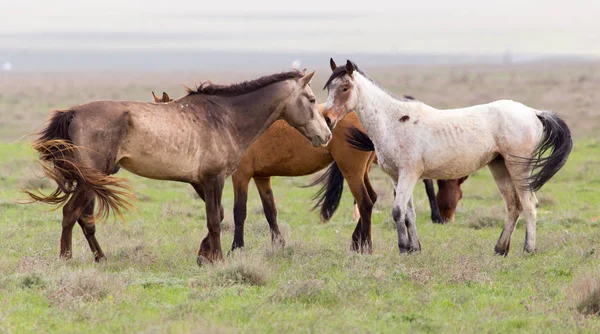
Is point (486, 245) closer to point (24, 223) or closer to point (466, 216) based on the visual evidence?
point (466, 216)

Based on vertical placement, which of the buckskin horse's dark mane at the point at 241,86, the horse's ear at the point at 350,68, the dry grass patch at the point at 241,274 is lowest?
the dry grass patch at the point at 241,274

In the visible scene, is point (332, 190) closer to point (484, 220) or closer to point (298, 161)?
point (298, 161)

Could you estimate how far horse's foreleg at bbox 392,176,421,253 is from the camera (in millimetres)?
8719

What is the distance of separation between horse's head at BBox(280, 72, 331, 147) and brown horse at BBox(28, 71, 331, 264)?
0.01 metres

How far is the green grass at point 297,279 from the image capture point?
6055mm

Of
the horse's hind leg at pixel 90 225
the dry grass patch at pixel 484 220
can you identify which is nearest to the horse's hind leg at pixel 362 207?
the dry grass patch at pixel 484 220

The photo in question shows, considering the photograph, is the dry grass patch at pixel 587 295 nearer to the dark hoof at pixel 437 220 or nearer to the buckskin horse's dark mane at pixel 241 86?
the buckskin horse's dark mane at pixel 241 86

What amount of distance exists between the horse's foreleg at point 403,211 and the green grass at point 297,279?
21cm

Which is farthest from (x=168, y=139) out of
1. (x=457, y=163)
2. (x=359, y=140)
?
(x=457, y=163)

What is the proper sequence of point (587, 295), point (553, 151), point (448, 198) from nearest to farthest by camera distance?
point (587, 295) < point (553, 151) < point (448, 198)

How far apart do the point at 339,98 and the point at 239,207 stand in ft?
5.83

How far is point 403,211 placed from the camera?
28.7 feet

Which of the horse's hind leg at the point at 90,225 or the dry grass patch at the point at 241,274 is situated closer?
the dry grass patch at the point at 241,274

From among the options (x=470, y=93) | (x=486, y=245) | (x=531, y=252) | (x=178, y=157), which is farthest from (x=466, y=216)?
(x=470, y=93)
